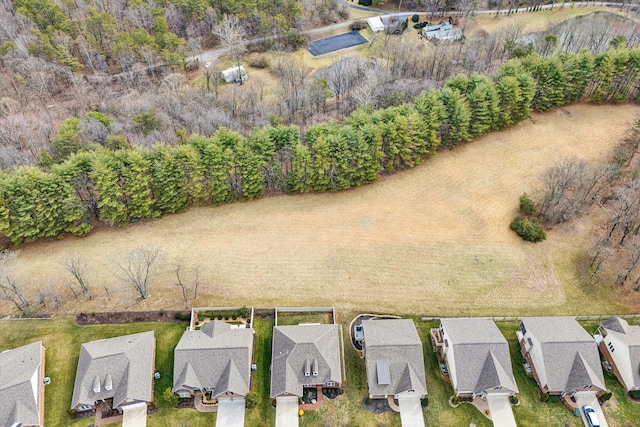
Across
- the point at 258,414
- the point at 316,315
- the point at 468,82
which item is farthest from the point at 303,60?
the point at 258,414

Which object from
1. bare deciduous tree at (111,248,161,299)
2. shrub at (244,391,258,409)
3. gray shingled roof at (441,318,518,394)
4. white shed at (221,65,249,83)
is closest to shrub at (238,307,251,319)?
shrub at (244,391,258,409)

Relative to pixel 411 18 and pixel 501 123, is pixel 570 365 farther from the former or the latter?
pixel 411 18

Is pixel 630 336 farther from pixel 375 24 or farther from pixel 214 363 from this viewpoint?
pixel 375 24

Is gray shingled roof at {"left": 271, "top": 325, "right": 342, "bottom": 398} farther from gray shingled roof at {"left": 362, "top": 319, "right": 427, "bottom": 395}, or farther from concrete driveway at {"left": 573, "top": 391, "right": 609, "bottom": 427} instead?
concrete driveway at {"left": 573, "top": 391, "right": 609, "bottom": 427}

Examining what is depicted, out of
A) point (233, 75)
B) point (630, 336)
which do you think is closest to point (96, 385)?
point (630, 336)

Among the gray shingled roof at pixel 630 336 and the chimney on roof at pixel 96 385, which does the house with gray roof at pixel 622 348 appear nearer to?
the gray shingled roof at pixel 630 336
